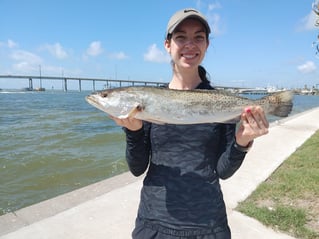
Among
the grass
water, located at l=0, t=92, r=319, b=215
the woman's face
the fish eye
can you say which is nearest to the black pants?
the fish eye

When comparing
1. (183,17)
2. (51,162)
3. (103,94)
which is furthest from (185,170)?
(51,162)

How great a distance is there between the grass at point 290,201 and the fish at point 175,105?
248 centimetres

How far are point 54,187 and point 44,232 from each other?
392cm

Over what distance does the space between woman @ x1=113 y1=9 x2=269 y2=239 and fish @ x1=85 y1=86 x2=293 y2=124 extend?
0.21 feet

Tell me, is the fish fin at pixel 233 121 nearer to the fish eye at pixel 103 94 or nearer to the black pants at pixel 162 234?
the black pants at pixel 162 234

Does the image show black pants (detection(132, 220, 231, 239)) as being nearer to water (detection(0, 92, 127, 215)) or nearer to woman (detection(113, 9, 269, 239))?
woman (detection(113, 9, 269, 239))

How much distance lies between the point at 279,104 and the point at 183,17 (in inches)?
38.4

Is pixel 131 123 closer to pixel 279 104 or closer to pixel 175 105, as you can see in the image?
pixel 175 105

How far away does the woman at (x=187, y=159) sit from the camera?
1.89 meters

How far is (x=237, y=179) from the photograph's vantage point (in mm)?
5797

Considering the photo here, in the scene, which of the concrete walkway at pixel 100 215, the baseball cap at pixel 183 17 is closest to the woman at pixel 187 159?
the baseball cap at pixel 183 17

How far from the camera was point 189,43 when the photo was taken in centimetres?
209

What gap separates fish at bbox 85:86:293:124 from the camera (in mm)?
2045

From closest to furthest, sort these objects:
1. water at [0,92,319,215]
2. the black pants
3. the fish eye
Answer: the black pants
the fish eye
water at [0,92,319,215]
